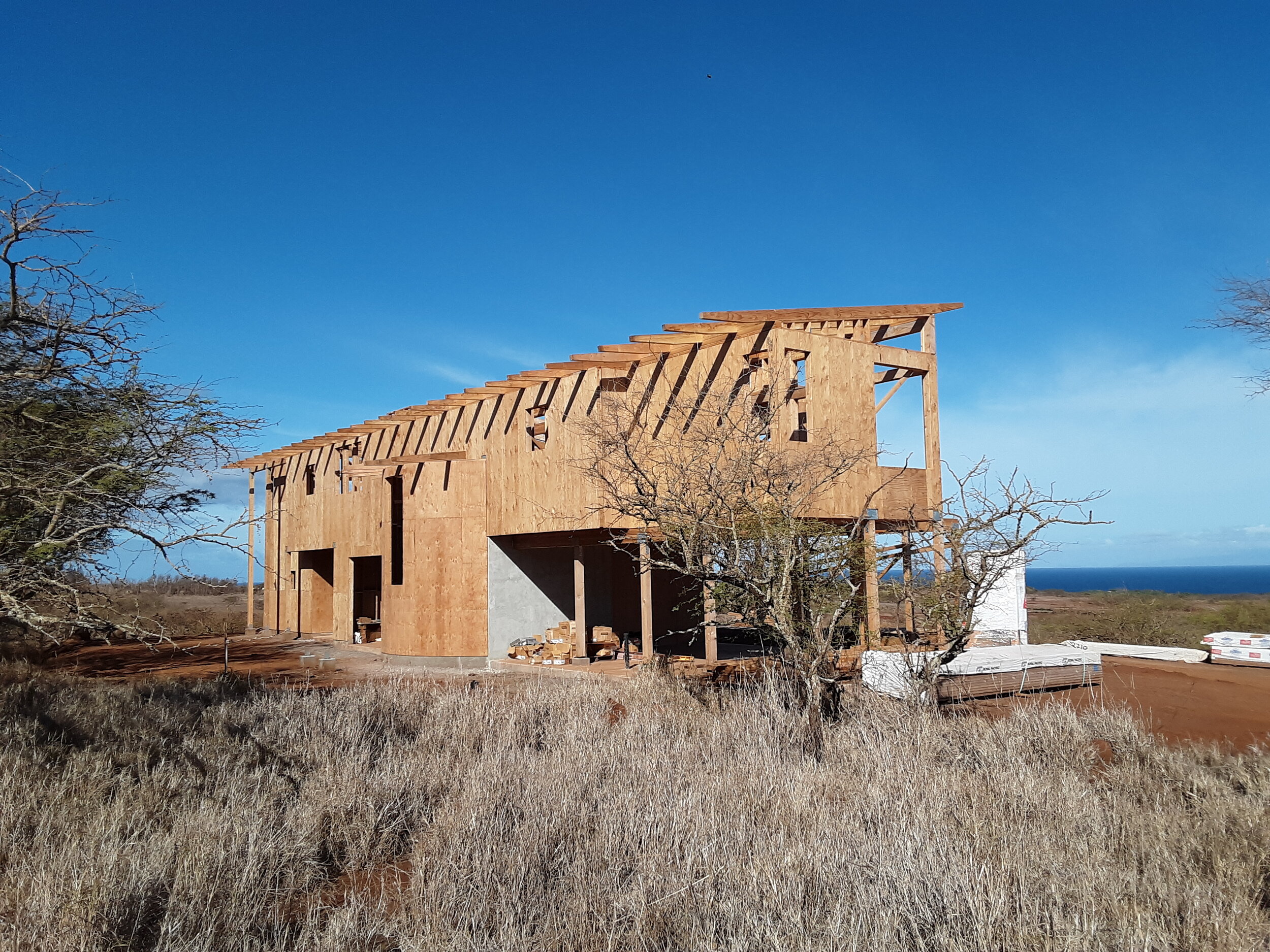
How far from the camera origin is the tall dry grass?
13.6 feet

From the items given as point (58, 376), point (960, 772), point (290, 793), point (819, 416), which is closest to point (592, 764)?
point (290, 793)

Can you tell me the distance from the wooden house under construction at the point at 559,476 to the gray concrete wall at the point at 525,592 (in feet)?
0.10

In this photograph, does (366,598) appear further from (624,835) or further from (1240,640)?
(1240,640)

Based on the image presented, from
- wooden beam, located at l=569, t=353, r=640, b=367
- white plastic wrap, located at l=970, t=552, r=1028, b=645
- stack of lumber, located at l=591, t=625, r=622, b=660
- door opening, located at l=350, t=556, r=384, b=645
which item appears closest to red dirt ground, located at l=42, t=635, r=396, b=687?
door opening, located at l=350, t=556, r=384, b=645

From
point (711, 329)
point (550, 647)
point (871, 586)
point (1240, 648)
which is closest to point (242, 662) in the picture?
point (550, 647)

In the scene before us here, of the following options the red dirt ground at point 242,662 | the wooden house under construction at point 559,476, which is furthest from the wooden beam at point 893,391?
the red dirt ground at point 242,662

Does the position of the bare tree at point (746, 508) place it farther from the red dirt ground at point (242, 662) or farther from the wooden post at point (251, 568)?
the wooden post at point (251, 568)

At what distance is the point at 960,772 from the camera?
22.7ft

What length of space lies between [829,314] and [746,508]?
7136 millimetres

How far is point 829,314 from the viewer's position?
16.1 m

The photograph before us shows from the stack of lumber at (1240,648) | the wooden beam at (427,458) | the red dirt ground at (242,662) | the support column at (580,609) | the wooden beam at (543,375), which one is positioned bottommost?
the red dirt ground at (242,662)

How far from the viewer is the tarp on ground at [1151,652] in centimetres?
1684

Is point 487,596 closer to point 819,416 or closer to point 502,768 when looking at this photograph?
point 819,416

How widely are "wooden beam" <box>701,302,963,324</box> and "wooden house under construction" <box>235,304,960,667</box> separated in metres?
0.03
